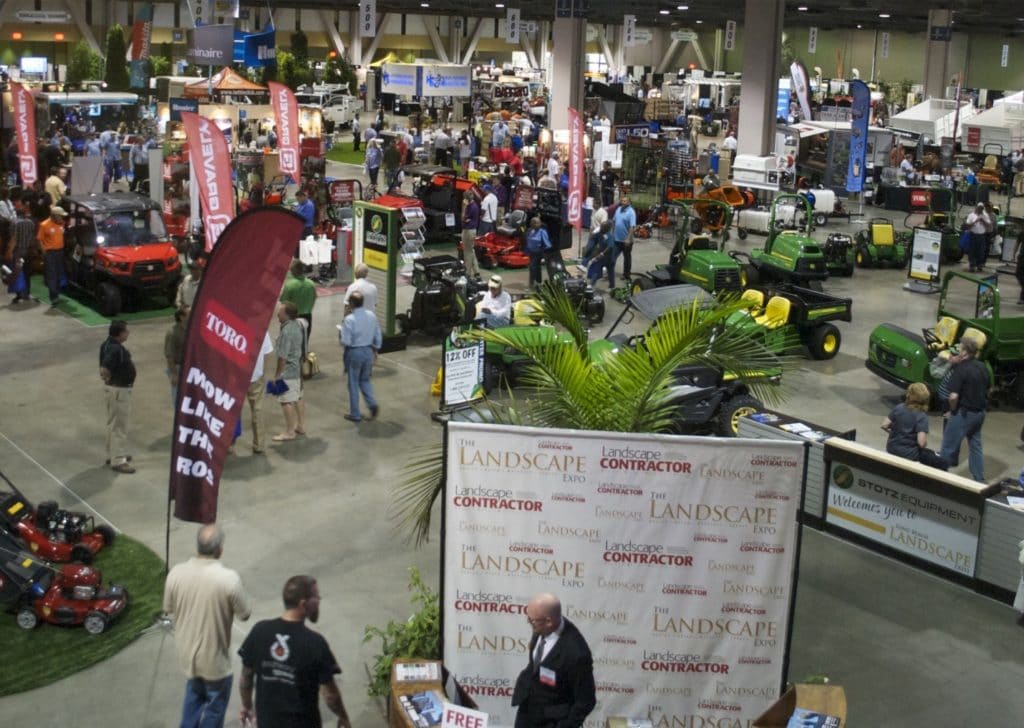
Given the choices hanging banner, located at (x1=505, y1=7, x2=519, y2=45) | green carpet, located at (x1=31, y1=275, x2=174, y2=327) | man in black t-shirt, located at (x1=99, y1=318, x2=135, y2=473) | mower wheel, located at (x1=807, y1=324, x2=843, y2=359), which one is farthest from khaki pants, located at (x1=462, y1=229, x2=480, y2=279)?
hanging banner, located at (x1=505, y1=7, x2=519, y2=45)

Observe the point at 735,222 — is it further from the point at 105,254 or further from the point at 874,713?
the point at 874,713

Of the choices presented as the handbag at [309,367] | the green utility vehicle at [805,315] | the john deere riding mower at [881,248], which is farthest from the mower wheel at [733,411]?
the john deere riding mower at [881,248]

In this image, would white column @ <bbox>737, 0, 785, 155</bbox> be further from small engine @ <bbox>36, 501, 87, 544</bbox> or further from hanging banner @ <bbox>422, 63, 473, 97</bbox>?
small engine @ <bbox>36, 501, 87, 544</bbox>

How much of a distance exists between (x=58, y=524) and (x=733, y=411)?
6423 millimetres

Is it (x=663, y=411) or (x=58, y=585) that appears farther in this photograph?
(x=58, y=585)

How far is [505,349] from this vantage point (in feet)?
47.1

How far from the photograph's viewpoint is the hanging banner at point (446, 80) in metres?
44.0

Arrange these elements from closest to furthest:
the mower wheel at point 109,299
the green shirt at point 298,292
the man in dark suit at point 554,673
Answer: the man in dark suit at point 554,673
the green shirt at point 298,292
the mower wheel at point 109,299

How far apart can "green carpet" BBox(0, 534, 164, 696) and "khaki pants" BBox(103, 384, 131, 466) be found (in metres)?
2.31

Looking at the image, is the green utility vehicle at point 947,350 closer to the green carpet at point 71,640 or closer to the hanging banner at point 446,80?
the green carpet at point 71,640

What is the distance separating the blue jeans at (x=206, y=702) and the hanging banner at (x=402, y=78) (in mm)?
38696

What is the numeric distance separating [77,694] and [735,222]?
874 inches

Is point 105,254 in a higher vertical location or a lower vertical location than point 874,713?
higher

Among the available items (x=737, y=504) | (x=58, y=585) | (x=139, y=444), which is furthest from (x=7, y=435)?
(x=737, y=504)
